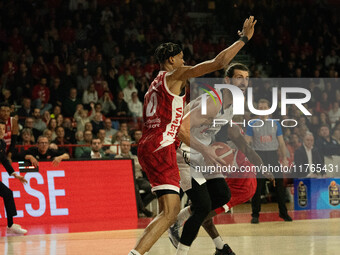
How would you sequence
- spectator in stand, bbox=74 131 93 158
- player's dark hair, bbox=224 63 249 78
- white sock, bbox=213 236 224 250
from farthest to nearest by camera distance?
spectator in stand, bbox=74 131 93 158
player's dark hair, bbox=224 63 249 78
white sock, bbox=213 236 224 250

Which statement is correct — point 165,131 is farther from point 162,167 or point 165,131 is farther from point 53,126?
point 53,126

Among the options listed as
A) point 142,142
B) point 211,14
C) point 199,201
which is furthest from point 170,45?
point 211,14

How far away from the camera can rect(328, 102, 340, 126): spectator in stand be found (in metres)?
16.7

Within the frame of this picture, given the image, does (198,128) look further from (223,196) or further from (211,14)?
(211,14)

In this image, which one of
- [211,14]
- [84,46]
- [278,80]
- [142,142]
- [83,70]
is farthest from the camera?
[211,14]

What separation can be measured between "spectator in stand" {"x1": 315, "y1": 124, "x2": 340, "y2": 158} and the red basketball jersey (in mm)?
8634

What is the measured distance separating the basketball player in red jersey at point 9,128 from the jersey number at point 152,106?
5189 millimetres

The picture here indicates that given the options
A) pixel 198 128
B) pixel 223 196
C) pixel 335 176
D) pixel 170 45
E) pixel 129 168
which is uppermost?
pixel 170 45

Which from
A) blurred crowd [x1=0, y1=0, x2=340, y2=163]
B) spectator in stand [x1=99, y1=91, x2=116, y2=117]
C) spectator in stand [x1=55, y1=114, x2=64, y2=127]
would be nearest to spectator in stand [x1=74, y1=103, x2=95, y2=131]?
blurred crowd [x1=0, y1=0, x2=340, y2=163]

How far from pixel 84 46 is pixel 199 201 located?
40.0ft

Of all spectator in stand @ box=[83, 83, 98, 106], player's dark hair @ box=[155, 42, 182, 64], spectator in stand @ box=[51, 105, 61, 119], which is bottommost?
spectator in stand @ box=[51, 105, 61, 119]

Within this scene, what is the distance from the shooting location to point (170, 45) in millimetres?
5723

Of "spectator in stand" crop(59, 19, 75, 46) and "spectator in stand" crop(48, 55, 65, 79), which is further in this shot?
"spectator in stand" crop(59, 19, 75, 46)

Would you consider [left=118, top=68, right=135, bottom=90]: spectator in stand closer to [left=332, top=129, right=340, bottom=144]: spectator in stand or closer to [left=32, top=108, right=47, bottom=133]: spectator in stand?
[left=32, top=108, right=47, bottom=133]: spectator in stand
